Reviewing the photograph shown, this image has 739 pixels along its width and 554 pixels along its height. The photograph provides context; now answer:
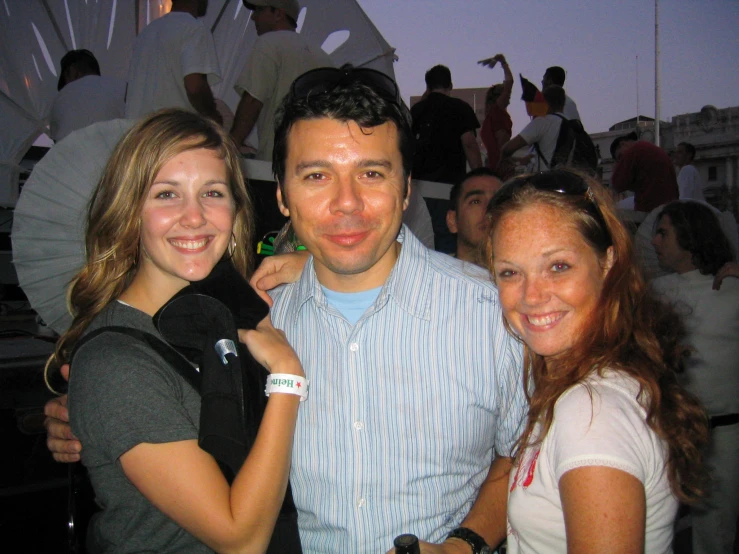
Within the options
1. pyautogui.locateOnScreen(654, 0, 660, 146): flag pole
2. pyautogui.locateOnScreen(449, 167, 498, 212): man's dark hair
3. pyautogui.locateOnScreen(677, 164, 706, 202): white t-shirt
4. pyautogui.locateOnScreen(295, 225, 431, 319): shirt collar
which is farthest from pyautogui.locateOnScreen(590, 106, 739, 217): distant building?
pyautogui.locateOnScreen(295, 225, 431, 319): shirt collar

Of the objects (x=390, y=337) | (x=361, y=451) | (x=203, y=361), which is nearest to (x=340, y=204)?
(x=390, y=337)

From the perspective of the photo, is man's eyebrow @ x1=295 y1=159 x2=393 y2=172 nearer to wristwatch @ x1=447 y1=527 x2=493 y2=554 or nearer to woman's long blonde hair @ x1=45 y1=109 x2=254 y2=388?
woman's long blonde hair @ x1=45 y1=109 x2=254 y2=388

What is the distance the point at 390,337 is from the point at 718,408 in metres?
3.41

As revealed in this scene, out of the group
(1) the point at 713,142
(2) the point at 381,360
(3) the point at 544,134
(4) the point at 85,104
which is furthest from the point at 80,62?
(1) the point at 713,142

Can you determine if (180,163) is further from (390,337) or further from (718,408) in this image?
(718,408)

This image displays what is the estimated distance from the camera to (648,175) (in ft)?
21.6

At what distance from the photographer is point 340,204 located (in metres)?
1.86

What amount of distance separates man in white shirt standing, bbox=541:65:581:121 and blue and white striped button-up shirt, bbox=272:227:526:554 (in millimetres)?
5607

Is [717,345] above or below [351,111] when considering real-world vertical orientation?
below

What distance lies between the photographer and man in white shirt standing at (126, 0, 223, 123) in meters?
4.18

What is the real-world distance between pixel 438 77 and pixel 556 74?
1.49 m

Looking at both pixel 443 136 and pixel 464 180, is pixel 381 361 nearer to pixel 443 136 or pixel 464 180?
pixel 464 180

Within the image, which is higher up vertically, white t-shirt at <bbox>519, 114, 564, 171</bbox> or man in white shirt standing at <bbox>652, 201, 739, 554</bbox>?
white t-shirt at <bbox>519, 114, 564, 171</bbox>

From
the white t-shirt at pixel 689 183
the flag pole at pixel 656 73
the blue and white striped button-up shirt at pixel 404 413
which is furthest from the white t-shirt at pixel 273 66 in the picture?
the flag pole at pixel 656 73
